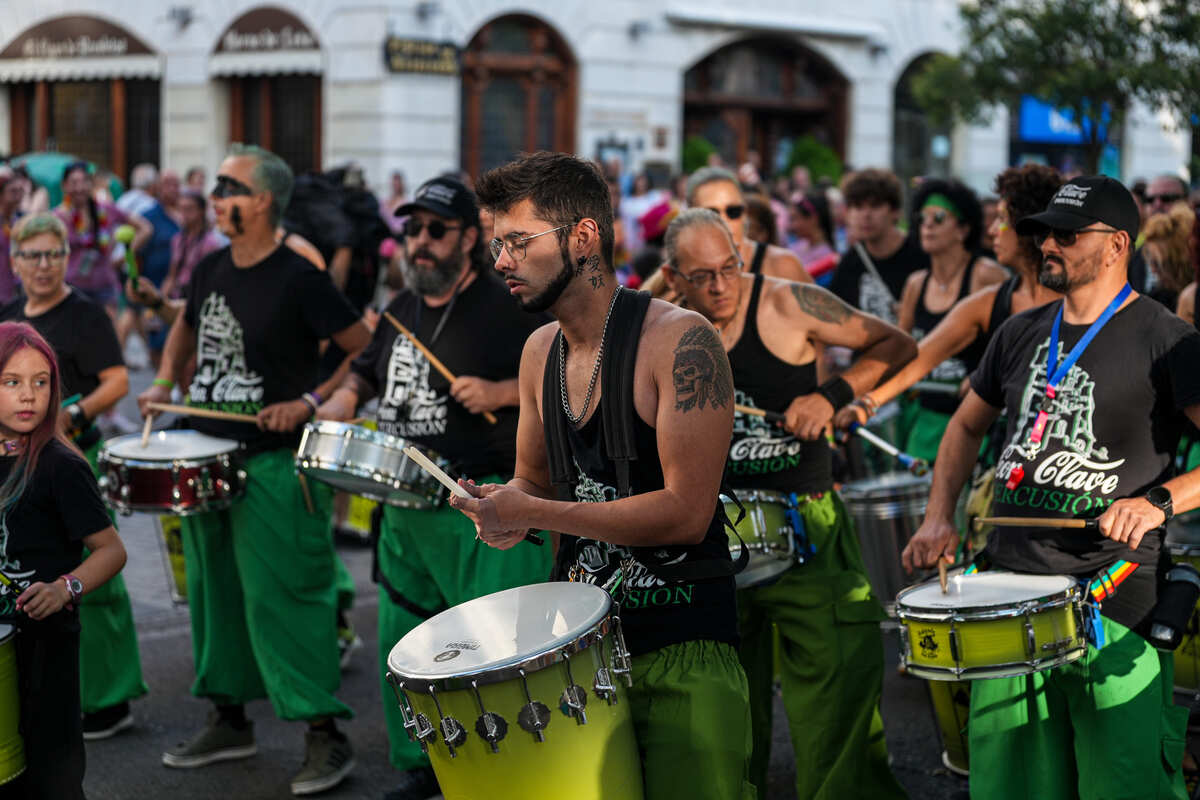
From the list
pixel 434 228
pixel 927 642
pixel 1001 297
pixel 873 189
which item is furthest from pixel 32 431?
pixel 873 189

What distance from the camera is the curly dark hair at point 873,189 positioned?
8.54 metres

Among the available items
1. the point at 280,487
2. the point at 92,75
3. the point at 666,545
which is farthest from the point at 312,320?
the point at 92,75

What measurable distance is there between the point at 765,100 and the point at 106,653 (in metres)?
22.7

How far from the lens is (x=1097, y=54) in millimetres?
18562

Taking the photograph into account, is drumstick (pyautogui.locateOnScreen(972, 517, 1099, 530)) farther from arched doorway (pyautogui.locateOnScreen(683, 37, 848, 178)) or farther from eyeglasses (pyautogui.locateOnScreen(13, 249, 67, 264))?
arched doorway (pyautogui.locateOnScreen(683, 37, 848, 178))

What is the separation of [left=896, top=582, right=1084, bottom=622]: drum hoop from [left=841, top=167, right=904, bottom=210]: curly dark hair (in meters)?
4.74

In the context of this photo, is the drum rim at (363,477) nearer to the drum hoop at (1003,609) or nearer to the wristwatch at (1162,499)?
the drum hoop at (1003,609)

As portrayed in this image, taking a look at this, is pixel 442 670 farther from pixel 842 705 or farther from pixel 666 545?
pixel 842 705

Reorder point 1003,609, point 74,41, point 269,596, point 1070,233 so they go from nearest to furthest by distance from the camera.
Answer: point 1003,609, point 1070,233, point 269,596, point 74,41

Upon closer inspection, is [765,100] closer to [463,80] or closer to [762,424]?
[463,80]

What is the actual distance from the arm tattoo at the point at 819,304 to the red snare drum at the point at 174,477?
218 centimetres

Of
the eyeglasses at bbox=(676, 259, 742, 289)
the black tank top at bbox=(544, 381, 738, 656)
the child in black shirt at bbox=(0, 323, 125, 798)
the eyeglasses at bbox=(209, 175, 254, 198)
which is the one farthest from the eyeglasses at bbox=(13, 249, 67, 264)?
the black tank top at bbox=(544, 381, 738, 656)

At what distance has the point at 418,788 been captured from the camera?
5.56 m

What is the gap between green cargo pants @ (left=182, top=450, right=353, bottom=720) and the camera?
5.84 meters
